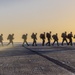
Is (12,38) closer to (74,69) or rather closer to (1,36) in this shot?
(1,36)

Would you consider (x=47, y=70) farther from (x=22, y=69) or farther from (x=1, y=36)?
(x=1, y=36)

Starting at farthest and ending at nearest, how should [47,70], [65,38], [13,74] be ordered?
[65,38]
[47,70]
[13,74]

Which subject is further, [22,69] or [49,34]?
[49,34]

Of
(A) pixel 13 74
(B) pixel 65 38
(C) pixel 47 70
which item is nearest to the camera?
(A) pixel 13 74

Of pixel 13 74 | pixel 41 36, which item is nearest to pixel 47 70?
pixel 13 74

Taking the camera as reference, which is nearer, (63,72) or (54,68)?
(63,72)

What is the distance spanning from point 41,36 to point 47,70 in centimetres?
4826

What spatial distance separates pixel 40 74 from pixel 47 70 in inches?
60.9

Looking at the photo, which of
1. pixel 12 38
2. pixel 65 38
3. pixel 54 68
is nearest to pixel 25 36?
pixel 12 38

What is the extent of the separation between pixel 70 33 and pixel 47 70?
49.0 m

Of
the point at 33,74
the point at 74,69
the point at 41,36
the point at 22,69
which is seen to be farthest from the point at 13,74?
the point at 41,36

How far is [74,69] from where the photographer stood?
56.4 feet

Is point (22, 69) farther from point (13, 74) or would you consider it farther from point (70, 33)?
point (70, 33)

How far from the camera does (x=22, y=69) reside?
17.2 metres
